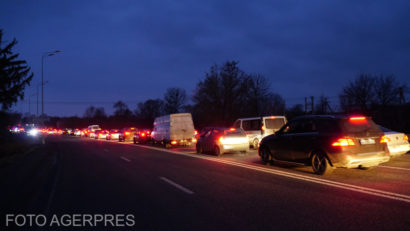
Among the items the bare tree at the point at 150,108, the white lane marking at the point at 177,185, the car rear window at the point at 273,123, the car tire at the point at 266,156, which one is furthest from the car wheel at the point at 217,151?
the bare tree at the point at 150,108

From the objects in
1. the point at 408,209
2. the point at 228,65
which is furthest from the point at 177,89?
the point at 408,209

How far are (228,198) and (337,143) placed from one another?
380 centimetres

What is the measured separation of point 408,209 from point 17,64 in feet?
106

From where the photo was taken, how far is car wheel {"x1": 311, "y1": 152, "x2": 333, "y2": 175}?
9.08 m

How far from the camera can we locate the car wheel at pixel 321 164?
29.8ft

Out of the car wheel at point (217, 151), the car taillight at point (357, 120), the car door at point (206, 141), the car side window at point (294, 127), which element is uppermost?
the car taillight at point (357, 120)

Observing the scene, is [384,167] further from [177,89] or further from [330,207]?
[177,89]

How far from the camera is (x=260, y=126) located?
1997 cm

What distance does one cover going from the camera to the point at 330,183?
809 centimetres

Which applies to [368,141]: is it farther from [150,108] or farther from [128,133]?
[150,108]

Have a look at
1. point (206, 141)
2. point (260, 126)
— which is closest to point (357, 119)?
point (206, 141)

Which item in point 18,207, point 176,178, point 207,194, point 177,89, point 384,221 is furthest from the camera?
point 177,89

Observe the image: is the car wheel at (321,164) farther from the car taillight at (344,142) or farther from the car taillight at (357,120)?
the car taillight at (357,120)

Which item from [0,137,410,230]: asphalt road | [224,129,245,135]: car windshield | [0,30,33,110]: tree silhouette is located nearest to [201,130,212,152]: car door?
[224,129,245,135]: car windshield
